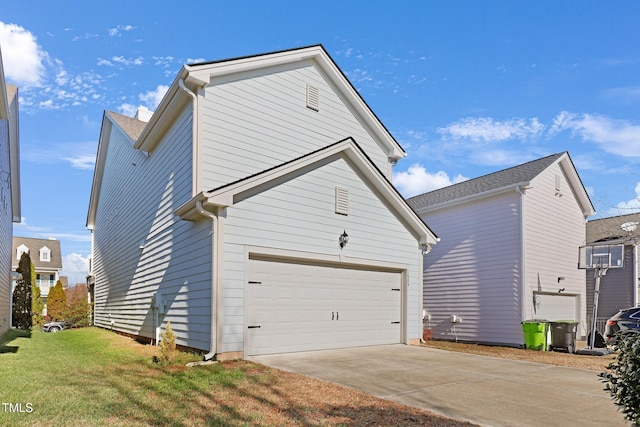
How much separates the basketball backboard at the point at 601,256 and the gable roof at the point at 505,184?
263 centimetres

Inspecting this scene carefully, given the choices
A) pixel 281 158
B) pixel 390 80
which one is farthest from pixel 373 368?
pixel 390 80

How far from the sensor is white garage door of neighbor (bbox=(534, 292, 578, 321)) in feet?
53.5

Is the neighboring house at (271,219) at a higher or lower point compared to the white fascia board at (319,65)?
lower

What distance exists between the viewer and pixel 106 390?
654cm

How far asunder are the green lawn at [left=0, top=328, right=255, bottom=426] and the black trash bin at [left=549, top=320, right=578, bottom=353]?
36.7 ft

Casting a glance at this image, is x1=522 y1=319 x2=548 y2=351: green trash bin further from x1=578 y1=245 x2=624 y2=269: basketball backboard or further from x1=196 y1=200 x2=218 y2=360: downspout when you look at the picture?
x1=196 y1=200 x2=218 y2=360: downspout

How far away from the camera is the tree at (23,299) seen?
26.6 metres

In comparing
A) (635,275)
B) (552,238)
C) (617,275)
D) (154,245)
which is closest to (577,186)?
(552,238)

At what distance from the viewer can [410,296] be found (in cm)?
1316

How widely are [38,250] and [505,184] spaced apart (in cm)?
4572

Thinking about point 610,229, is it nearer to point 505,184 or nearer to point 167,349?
point 505,184

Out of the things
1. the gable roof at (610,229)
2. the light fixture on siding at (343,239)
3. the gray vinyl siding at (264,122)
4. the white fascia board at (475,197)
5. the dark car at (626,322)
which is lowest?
the dark car at (626,322)

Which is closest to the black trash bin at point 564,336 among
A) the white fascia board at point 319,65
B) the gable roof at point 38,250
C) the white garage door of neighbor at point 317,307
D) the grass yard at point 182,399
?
the white garage door of neighbor at point 317,307

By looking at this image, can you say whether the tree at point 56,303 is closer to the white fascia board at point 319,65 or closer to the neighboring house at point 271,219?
the neighboring house at point 271,219
